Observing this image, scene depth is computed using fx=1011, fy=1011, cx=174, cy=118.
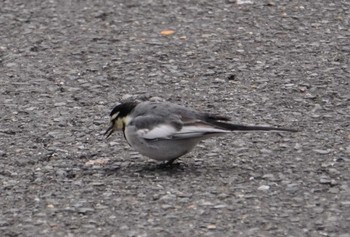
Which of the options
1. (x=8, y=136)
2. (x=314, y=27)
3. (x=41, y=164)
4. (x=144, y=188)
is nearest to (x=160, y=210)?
(x=144, y=188)

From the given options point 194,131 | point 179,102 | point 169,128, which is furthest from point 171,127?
point 179,102

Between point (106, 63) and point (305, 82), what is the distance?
174cm

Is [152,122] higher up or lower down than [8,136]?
higher up

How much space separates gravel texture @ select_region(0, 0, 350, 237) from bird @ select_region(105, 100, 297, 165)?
A: 177 millimetres

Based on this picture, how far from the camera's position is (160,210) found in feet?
19.5

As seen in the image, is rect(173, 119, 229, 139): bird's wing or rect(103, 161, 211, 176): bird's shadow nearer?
rect(173, 119, 229, 139): bird's wing

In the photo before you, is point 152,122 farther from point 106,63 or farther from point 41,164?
point 106,63

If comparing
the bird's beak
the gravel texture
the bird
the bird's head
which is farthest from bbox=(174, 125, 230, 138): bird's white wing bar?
the bird's beak

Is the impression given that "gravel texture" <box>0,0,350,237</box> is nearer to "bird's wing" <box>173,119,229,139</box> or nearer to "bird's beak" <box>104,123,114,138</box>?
"bird's beak" <box>104,123,114,138</box>

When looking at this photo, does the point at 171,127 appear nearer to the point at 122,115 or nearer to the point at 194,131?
the point at 194,131

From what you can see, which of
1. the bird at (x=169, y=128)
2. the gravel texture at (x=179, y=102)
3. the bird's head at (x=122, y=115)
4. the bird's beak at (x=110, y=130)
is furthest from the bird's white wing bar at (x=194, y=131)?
the bird's beak at (x=110, y=130)

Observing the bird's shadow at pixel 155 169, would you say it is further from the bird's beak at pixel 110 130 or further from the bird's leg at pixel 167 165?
the bird's beak at pixel 110 130

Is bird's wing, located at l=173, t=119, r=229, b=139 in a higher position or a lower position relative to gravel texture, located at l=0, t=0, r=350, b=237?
higher

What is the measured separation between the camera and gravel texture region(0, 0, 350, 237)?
5.88 metres
